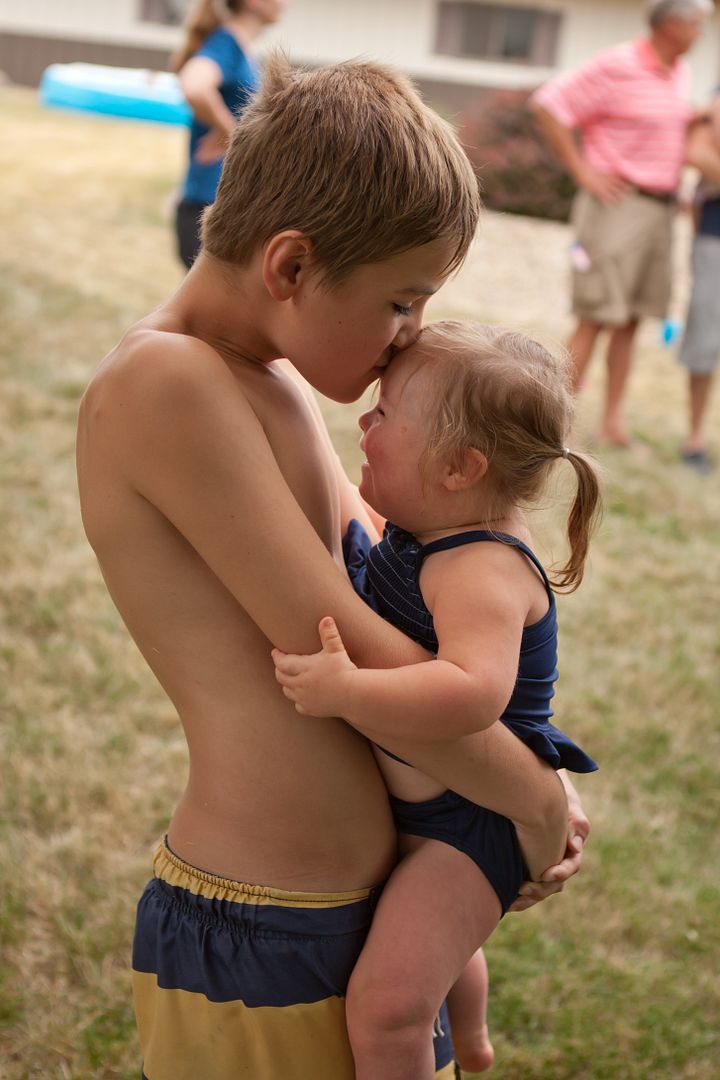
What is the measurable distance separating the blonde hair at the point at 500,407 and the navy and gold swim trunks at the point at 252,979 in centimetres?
62

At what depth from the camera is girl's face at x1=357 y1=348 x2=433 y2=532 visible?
164cm

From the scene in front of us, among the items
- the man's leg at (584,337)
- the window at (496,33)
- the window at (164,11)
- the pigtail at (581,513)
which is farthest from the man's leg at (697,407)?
the window at (164,11)

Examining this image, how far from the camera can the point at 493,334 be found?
1706 millimetres

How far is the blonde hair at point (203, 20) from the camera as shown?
5500mm

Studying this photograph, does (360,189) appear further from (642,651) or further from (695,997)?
(642,651)

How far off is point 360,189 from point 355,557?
59cm

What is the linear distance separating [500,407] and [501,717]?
0.44 m

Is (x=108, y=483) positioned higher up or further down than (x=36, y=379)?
higher up

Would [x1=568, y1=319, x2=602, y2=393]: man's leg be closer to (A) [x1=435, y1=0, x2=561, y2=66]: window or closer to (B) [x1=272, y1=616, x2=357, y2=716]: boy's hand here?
(B) [x1=272, y1=616, x2=357, y2=716]: boy's hand

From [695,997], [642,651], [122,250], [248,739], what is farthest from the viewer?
[122,250]

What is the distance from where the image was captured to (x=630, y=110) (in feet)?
21.8

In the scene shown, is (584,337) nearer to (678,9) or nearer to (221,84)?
(678,9)

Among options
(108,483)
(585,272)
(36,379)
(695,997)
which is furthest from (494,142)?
(108,483)

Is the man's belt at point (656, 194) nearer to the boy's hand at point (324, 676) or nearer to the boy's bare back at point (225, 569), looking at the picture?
the boy's bare back at point (225, 569)
